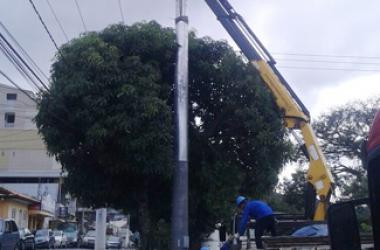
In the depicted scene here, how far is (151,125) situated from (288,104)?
3560 millimetres

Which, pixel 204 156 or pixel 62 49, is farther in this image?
pixel 204 156

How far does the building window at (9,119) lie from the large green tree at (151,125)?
55864mm

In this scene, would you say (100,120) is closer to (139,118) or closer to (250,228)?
(139,118)

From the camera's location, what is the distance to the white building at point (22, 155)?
62.2m

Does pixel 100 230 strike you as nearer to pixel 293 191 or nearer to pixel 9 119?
pixel 293 191

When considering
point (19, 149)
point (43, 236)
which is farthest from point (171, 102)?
point (19, 149)

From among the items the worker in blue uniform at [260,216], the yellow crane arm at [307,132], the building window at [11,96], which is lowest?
the worker in blue uniform at [260,216]

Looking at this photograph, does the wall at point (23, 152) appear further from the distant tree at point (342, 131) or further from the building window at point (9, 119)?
the distant tree at point (342, 131)

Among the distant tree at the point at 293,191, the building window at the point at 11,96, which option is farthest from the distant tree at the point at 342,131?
the building window at the point at 11,96

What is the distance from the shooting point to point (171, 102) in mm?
14859

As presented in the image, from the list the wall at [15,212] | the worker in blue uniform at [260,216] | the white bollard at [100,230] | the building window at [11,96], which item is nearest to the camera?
the worker in blue uniform at [260,216]

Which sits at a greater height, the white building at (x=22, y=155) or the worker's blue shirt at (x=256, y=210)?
the white building at (x=22, y=155)

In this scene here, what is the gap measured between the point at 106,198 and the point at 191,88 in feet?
11.8

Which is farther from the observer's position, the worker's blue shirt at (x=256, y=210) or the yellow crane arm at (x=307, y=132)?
the yellow crane arm at (x=307, y=132)
